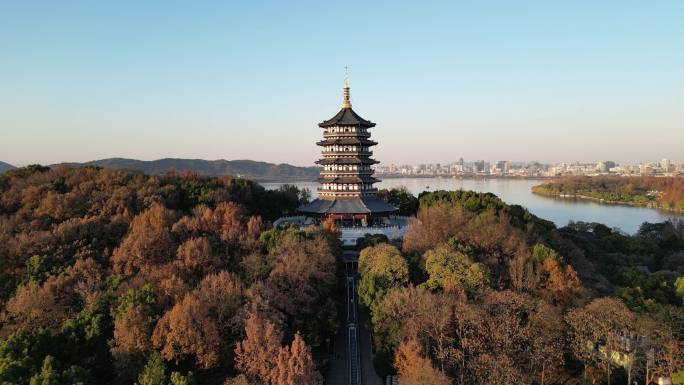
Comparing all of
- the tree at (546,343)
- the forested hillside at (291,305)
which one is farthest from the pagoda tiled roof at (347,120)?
the tree at (546,343)

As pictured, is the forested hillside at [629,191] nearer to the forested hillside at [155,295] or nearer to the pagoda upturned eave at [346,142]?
the pagoda upturned eave at [346,142]

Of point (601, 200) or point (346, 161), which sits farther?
point (601, 200)

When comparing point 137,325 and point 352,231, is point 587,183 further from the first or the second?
point 137,325

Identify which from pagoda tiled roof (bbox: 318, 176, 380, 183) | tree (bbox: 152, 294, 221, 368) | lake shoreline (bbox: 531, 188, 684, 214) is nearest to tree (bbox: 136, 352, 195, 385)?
tree (bbox: 152, 294, 221, 368)

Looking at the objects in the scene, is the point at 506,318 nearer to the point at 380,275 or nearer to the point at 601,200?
the point at 380,275

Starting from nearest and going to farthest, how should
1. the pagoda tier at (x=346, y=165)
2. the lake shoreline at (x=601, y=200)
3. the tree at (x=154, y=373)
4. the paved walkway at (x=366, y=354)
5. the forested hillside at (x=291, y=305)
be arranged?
the tree at (x=154, y=373) < the forested hillside at (x=291, y=305) < the paved walkway at (x=366, y=354) < the pagoda tier at (x=346, y=165) < the lake shoreline at (x=601, y=200)

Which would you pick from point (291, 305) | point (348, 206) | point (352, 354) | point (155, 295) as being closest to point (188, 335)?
point (155, 295)

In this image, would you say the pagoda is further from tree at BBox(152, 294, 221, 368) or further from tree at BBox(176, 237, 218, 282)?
tree at BBox(152, 294, 221, 368)
